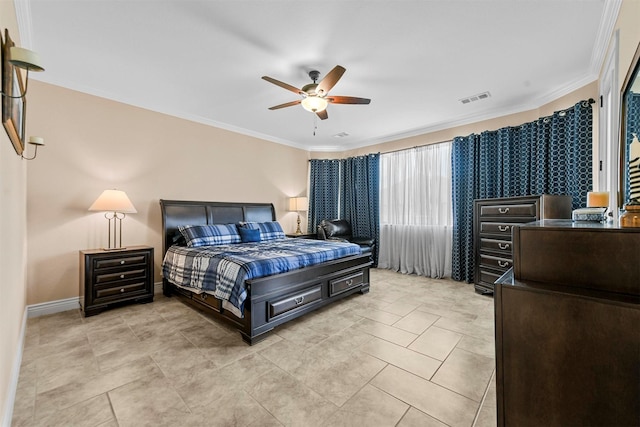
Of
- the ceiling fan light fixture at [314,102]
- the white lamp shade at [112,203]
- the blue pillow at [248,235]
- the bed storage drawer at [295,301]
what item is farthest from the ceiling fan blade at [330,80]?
the white lamp shade at [112,203]

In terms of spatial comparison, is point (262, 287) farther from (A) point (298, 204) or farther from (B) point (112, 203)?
(A) point (298, 204)

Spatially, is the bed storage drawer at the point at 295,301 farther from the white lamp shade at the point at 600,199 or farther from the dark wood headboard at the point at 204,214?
the white lamp shade at the point at 600,199

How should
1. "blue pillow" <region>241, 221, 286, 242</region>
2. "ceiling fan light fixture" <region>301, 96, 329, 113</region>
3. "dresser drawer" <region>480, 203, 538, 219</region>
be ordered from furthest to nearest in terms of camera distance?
"blue pillow" <region>241, 221, 286, 242</region> → "dresser drawer" <region>480, 203, 538, 219</region> → "ceiling fan light fixture" <region>301, 96, 329, 113</region>

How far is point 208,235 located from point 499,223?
13.4 ft

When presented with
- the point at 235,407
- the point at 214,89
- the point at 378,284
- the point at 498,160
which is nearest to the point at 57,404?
the point at 235,407

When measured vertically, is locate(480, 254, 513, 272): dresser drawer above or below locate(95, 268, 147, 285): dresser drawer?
above

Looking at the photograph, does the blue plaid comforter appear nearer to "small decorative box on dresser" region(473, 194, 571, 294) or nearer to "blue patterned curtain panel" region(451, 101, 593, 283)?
"small decorative box on dresser" region(473, 194, 571, 294)

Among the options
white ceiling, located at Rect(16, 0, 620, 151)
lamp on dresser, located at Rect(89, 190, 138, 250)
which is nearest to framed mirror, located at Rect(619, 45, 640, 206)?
white ceiling, located at Rect(16, 0, 620, 151)

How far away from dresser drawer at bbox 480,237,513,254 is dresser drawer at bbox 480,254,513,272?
0.28 ft

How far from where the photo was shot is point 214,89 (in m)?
3.39

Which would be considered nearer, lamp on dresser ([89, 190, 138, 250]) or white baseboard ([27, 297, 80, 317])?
white baseboard ([27, 297, 80, 317])

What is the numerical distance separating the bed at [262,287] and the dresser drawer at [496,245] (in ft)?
5.62

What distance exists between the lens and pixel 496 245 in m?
3.67

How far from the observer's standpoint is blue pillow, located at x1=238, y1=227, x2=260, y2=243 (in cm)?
416
